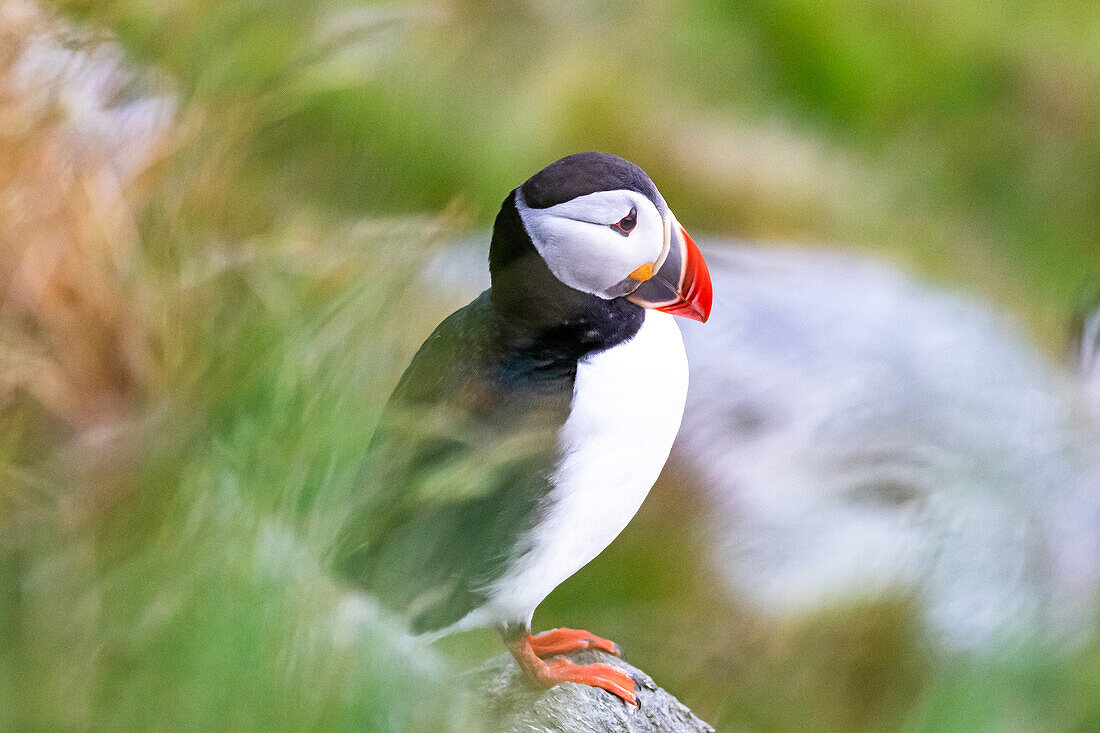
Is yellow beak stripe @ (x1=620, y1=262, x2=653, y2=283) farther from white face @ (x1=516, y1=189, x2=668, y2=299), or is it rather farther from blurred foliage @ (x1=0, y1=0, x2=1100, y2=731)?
blurred foliage @ (x1=0, y1=0, x2=1100, y2=731)

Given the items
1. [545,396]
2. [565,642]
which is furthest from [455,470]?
[565,642]

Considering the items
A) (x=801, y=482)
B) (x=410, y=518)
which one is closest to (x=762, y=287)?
(x=801, y=482)

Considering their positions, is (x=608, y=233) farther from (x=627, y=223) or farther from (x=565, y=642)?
(x=565, y=642)

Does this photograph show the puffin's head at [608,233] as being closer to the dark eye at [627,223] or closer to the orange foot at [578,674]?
the dark eye at [627,223]

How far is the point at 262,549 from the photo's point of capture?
1.26 feet

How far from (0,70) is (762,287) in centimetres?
49

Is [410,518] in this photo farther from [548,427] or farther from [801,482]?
[801,482]

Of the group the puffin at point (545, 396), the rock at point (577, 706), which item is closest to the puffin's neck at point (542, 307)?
the puffin at point (545, 396)

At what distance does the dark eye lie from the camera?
48 cm

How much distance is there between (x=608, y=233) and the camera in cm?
48

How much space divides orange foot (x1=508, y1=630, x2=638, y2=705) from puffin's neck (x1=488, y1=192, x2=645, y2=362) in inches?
7.9

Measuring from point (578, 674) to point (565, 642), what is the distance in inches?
0.9

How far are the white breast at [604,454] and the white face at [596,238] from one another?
0.04 m

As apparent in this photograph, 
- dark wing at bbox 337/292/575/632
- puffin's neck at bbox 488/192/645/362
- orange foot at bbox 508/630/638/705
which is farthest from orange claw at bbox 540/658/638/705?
puffin's neck at bbox 488/192/645/362
